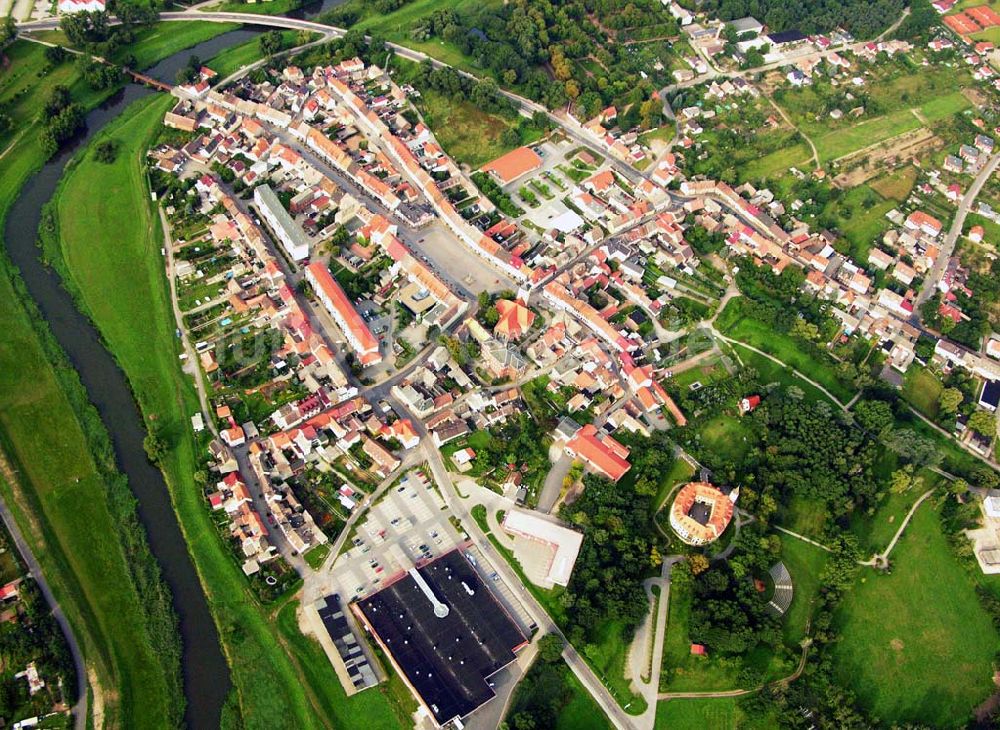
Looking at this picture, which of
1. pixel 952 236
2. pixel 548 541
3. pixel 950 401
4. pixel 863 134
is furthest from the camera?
pixel 863 134

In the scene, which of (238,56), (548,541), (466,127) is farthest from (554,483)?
(238,56)

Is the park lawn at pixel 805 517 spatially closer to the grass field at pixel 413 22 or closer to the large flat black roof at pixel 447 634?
the large flat black roof at pixel 447 634

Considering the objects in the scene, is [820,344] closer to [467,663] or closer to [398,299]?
[398,299]

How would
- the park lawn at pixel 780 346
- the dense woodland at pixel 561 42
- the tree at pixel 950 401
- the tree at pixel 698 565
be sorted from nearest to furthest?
1. the tree at pixel 698 565
2. the tree at pixel 950 401
3. the park lawn at pixel 780 346
4. the dense woodland at pixel 561 42

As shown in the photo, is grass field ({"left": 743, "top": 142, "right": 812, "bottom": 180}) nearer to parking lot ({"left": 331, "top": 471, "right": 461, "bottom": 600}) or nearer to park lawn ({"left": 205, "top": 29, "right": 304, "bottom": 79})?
parking lot ({"left": 331, "top": 471, "right": 461, "bottom": 600})

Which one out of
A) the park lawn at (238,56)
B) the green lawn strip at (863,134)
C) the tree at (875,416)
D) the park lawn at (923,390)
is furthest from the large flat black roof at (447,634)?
the park lawn at (238,56)

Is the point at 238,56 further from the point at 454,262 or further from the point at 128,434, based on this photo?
the point at 128,434

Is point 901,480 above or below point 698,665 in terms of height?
below
